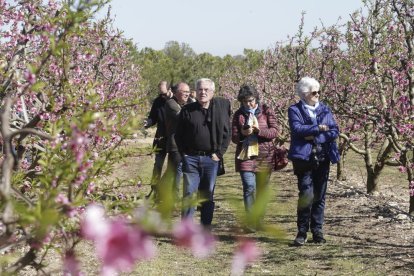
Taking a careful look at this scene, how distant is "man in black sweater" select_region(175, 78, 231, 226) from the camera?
6.08 metres

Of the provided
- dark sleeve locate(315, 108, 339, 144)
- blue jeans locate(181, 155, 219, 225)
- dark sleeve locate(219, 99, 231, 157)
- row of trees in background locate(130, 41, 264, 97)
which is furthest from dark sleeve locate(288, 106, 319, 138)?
row of trees in background locate(130, 41, 264, 97)

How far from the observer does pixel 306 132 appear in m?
5.87

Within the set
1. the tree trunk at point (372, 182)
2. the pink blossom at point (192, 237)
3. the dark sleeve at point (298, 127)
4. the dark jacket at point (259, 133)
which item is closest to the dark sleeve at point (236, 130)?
the dark jacket at point (259, 133)

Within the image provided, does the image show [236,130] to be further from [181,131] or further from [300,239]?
[300,239]

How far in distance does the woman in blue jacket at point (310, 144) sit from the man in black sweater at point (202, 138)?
0.78 metres

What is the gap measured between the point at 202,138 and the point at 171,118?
1.73 m

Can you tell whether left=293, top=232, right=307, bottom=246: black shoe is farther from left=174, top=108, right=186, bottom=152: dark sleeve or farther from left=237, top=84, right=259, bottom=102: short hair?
left=237, top=84, right=259, bottom=102: short hair

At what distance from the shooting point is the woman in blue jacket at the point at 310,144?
5891mm

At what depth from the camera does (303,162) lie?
595 cm

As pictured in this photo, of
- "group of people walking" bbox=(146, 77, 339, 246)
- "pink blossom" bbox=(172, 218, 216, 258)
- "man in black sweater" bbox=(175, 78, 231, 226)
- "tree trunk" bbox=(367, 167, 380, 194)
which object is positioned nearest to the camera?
"pink blossom" bbox=(172, 218, 216, 258)

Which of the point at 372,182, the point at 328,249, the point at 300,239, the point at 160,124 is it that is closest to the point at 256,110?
the point at 300,239

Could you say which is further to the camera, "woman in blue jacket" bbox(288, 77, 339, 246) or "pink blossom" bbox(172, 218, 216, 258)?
"woman in blue jacket" bbox(288, 77, 339, 246)

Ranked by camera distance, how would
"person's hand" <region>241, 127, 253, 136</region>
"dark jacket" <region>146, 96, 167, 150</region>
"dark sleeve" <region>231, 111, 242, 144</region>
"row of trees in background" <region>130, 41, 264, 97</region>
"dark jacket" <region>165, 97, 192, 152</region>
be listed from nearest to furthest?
"person's hand" <region>241, 127, 253, 136</region>, "dark sleeve" <region>231, 111, 242, 144</region>, "dark jacket" <region>165, 97, 192, 152</region>, "dark jacket" <region>146, 96, 167, 150</region>, "row of trees in background" <region>130, 41, 264, 97</region>

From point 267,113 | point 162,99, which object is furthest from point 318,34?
point 267,113
